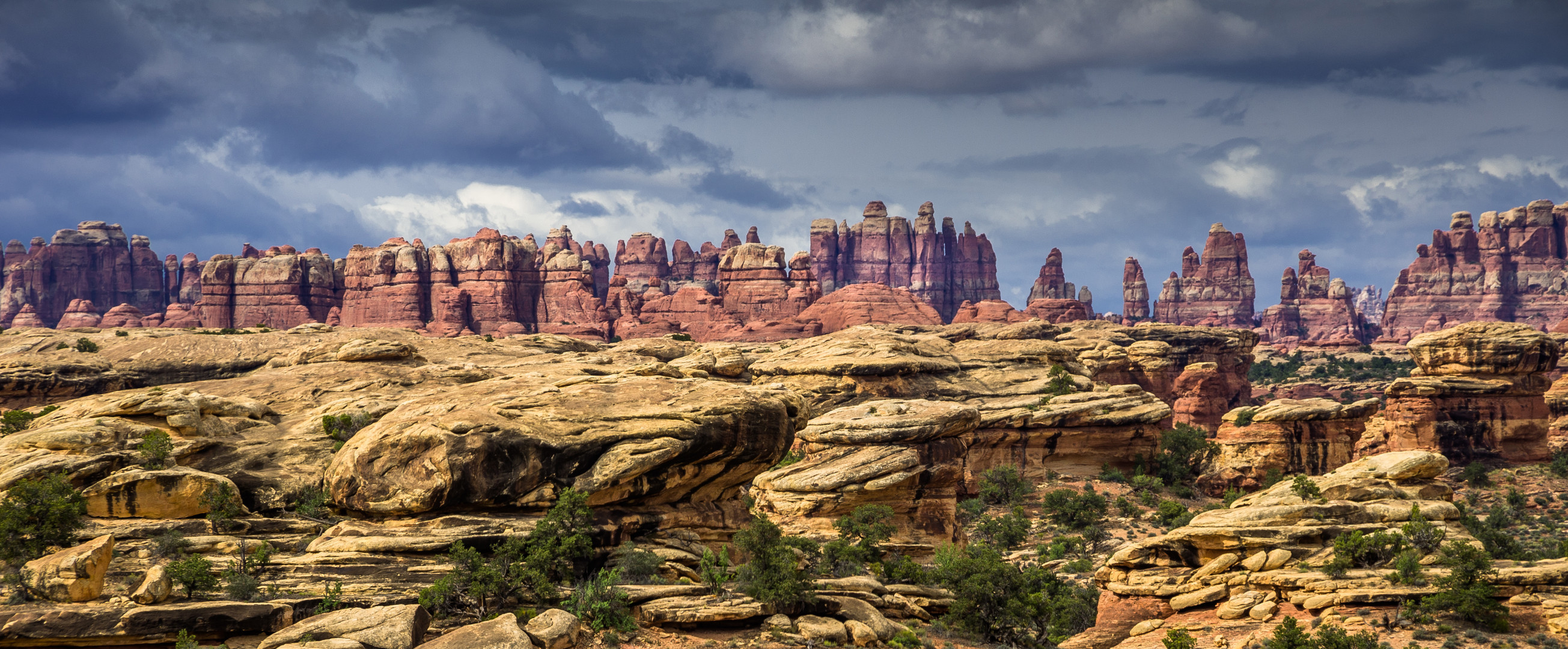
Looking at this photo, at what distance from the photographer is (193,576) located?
79.9 feet

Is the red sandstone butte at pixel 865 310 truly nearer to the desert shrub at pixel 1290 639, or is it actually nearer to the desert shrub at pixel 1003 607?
the desert shrub at pixel 1003 607

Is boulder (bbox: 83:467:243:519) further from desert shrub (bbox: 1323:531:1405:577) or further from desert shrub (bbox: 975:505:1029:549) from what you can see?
desert shrub (bbox: 1323:531:1405:577)

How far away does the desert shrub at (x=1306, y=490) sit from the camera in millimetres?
43156

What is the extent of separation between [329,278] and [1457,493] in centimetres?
17043

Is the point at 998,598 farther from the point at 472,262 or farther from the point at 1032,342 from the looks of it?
the point at 472,262

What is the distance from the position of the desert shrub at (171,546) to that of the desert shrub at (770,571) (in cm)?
1556

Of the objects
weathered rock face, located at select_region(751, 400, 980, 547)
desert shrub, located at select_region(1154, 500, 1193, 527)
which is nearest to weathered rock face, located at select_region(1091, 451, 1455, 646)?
weathered rock face, located at select_region(751, 400, 980, 547)

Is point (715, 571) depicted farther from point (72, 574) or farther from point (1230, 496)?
point (1230, 496)

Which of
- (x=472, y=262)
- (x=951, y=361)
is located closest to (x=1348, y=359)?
(x=951, y=361)

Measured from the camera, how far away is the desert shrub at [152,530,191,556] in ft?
89.4

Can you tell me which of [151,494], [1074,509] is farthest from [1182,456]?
[151,494]

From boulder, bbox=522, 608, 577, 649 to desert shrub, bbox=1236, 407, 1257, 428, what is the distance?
61895 millimetres

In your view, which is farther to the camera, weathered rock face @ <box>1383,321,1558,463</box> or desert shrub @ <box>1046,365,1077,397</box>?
weathered rock face @ <box>1383,321,1558,463</box>

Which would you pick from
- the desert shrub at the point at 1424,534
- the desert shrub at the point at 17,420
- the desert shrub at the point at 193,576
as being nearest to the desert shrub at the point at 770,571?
the desert shrub at the point at 193,576
